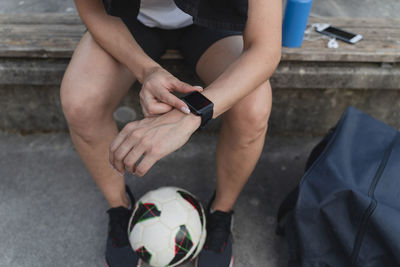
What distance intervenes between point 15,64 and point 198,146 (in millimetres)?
1062

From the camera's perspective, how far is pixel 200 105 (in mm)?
1046

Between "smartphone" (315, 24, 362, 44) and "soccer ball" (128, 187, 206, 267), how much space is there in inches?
46.1

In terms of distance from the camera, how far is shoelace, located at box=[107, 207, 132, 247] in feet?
4.60

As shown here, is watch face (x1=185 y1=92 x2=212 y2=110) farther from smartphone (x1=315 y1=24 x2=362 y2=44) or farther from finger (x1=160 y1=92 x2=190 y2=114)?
smartphone (x1=315 y1=24 x2=362 y2=44)

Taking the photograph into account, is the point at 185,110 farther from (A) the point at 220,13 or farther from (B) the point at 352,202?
(B) the point at 352,202

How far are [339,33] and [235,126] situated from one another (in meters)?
0.95

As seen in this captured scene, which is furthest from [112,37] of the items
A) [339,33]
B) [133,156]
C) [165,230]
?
[339,33]

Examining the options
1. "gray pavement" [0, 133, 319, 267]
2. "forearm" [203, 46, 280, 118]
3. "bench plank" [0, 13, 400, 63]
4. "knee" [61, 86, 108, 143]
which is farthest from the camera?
"bench plank" [0, 13, 400, 63]

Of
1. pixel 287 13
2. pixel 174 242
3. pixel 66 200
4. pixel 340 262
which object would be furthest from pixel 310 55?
pixel 66 200

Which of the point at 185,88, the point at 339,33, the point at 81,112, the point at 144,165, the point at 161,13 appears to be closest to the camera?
the point at 144,165

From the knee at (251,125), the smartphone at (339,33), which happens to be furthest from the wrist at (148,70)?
the smartphone at (339,33)

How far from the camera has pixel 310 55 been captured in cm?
166

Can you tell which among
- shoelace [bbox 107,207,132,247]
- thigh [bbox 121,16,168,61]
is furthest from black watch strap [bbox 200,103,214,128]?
shoelace [bbox 107,207,132,247]

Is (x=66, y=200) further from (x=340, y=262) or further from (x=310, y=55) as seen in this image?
(x=310, y=55)
